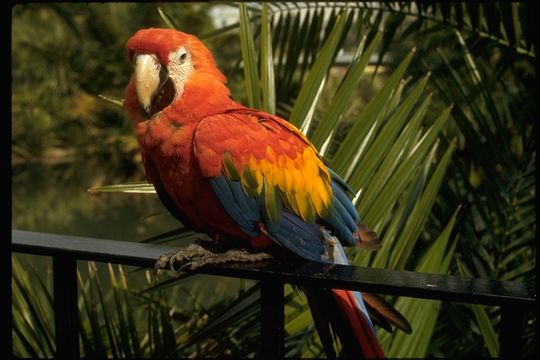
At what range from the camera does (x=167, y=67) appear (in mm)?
639

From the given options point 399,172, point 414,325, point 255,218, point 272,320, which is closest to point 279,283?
point 272,320

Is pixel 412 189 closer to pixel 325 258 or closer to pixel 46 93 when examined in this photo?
pixel 325 258

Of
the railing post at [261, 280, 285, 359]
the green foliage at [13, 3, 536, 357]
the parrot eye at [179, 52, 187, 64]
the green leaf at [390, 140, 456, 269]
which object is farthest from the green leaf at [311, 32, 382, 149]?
the railing post at [261, 280, 285, 359]

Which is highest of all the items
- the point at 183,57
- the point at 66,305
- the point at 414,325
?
the point at 183,57

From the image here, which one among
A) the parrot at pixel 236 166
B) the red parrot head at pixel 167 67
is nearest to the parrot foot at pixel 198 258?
the parrot at pixel 236 166

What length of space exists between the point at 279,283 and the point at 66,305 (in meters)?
0.21

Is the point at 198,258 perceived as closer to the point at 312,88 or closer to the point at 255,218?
the point at 255,218

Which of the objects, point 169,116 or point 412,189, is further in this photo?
point 412,189

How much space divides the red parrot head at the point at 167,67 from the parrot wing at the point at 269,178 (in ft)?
0.12

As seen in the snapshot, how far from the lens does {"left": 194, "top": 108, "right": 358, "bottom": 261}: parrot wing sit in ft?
2.14

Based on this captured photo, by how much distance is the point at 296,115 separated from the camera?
838 millimetres

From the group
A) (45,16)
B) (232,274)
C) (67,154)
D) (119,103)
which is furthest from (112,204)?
(232,274)

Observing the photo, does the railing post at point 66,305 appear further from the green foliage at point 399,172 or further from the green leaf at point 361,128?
the green leaf at point 361,128

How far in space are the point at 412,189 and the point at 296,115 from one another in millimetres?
161
